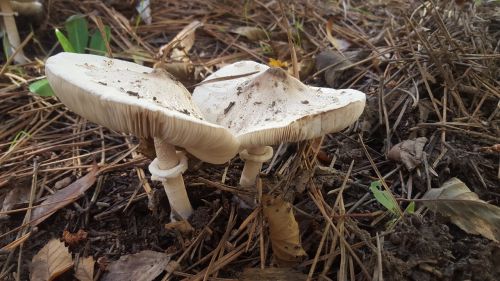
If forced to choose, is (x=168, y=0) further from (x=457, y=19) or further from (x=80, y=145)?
(x=457, y=19)

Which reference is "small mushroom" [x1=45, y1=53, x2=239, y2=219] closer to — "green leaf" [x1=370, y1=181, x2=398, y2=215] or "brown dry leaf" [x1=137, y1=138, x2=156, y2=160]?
"brown dry leaf" [x1=137, y1=138, x2=156, y2=160]

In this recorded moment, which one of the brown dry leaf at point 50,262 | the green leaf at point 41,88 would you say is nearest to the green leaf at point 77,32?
the green leaf at point 41,88

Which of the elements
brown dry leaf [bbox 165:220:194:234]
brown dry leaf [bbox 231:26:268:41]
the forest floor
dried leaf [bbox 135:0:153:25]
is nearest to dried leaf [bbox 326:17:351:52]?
the forest floor

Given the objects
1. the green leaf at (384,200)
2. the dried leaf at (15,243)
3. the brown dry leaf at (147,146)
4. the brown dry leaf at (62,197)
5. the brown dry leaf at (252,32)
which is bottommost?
the dried leaf at (15,243)

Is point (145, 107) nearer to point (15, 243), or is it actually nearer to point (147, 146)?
point (147, 146)

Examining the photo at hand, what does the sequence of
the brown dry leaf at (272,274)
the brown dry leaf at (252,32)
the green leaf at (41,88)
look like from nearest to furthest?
the brown dry leaf at (272,274), the green leaf at (41,88), the brown dry leaf at (252,32)

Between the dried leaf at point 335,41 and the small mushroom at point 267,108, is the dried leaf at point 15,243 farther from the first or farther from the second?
the dried leaf at point 335,41

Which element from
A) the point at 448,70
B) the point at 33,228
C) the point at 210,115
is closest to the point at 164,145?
the point at 210,115
